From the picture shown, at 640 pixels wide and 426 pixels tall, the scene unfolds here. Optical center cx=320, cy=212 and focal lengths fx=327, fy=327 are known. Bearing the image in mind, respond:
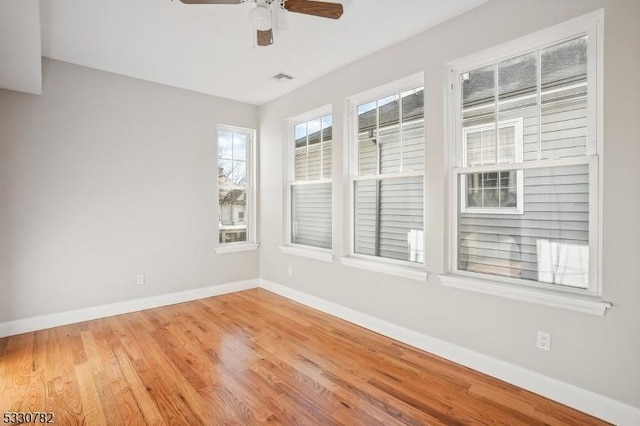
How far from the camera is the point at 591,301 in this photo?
197 centimetres

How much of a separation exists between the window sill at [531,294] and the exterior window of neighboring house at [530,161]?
0.08 m

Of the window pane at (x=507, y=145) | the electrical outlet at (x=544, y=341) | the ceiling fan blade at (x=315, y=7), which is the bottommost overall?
the electrical outlet at (x=544, y=341)

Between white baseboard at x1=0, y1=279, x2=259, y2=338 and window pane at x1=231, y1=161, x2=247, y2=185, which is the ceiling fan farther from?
white baseboard at x1=0, y1=279, x2=259, y2=338

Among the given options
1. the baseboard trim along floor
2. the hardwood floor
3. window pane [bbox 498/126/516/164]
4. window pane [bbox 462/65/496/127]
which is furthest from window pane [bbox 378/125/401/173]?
the hardwood floor

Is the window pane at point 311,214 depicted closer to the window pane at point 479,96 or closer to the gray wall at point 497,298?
the gray wall at point 497,298

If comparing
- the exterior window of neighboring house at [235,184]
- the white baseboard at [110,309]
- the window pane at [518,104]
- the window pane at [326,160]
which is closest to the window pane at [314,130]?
the window pane at [326,160]

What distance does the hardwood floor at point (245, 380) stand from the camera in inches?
78.5

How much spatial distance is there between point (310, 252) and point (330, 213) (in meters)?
0.55

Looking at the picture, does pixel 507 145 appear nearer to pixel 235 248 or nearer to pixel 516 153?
pixel 516 153

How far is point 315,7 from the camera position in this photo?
216 centimetres

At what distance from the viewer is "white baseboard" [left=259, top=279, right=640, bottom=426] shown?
191 centimetres

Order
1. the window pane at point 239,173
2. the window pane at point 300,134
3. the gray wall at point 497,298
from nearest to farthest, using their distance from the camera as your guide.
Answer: the gray wall at point 497,298
the window pane at point 300,134
the window pane at point 239,173

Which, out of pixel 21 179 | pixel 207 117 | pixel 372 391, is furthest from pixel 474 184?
pixel 21 179

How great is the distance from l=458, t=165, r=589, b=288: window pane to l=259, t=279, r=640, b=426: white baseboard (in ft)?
2.12
